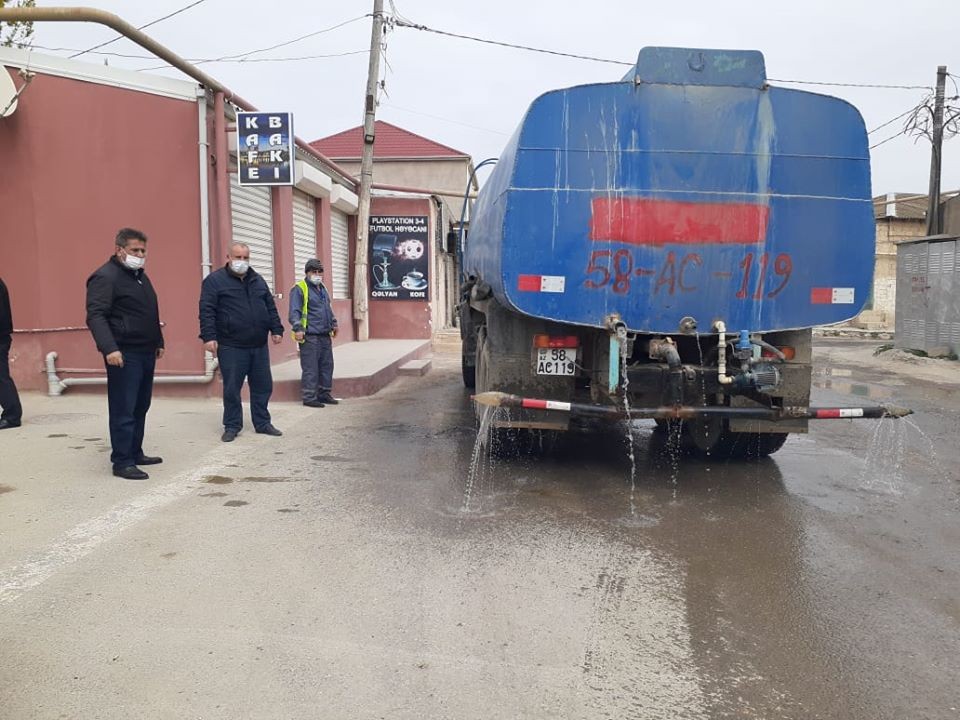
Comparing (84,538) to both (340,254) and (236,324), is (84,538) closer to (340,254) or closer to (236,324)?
(236,324)

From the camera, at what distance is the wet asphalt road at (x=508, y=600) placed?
2732mm

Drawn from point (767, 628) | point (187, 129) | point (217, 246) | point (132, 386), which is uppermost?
point (187, 129)

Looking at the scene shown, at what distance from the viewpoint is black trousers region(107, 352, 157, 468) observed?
17.7 ft

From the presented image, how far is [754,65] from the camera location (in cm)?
508

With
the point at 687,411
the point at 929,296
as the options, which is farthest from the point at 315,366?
the point at 929,296

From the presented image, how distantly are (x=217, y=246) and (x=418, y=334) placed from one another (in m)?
9.64

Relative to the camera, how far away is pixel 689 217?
5.03 m

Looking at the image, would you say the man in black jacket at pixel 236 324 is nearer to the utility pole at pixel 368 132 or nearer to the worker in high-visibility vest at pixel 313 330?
the worker in high-visibility vest at pixel 313 330

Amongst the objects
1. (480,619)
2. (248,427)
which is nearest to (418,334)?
(248,427)

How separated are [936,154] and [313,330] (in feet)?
63.6

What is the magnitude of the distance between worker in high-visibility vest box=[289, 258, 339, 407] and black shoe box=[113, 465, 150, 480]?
3.12 m

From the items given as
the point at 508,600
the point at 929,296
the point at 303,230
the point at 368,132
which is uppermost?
the point at 368,132

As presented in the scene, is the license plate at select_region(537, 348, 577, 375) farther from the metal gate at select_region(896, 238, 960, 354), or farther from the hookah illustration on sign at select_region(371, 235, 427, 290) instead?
the metal gate at select_region(896, 238, 960, 354)

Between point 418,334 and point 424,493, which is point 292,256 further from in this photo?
point 424,493
